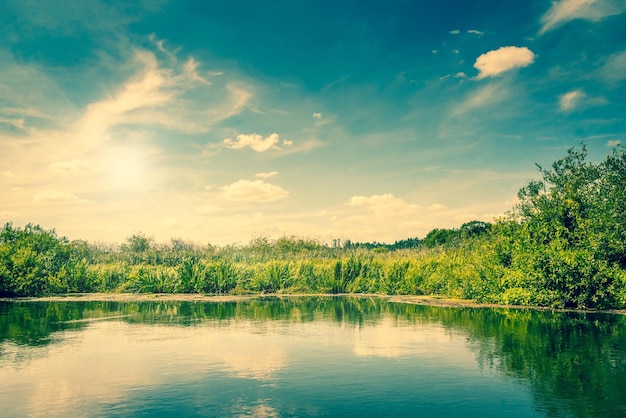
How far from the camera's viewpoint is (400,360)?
1484 cm

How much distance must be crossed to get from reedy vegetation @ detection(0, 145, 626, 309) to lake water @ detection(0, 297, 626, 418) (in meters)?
3.14

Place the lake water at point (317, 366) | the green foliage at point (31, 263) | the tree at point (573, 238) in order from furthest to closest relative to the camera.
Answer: the green foliage at point (31, 263) → the tree at point (573, 238) → the lake water at point (317, 366)

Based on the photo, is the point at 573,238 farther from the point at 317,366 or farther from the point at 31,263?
the point at 31,263

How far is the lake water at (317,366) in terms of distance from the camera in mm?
10578

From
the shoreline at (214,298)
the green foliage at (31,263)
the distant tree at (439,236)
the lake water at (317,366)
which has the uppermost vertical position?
the distant tree at (439,236)

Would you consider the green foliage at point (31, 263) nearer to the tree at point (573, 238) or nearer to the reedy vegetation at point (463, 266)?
the reedy vegetation at point (463, 266)

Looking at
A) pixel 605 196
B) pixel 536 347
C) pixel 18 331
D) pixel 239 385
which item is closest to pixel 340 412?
pixel 239 385

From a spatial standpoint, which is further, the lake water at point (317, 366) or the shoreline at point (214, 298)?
the shoreline at point (214, 298)

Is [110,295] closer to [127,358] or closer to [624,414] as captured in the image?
[127,358]

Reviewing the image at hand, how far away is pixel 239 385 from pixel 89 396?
323 centimetres

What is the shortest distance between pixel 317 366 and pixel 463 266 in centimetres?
2150

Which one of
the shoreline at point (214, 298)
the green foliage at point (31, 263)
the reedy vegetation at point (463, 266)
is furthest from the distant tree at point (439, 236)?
the green foliage at point (31, 263)

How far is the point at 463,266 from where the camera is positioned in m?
33.4

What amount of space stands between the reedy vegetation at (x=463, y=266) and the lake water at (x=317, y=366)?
3141 millimetres
